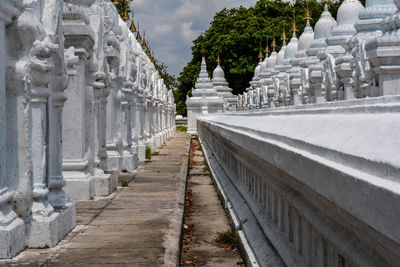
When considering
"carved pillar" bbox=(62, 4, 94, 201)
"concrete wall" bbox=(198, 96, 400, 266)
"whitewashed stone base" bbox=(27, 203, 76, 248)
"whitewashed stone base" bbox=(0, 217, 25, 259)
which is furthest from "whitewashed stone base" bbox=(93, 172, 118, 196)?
"concrete wall" bbox=(198, 96, 400, 266)

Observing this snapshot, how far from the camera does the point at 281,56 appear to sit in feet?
94.3

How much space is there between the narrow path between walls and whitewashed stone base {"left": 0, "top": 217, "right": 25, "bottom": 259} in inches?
67.6

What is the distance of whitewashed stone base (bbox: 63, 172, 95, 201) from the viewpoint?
7.88 m

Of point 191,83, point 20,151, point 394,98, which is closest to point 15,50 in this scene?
point 20,151

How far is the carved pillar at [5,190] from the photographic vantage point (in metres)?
4.62

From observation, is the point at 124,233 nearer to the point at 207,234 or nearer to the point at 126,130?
the point at 207,234

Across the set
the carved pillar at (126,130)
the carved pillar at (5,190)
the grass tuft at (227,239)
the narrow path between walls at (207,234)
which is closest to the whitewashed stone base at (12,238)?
the carved pillar at (5,190)

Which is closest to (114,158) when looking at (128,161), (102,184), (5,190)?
(128,161)

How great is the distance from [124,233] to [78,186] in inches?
83.5

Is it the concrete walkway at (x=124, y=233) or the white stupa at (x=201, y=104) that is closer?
the concrete walkway at (x=124, y=233)

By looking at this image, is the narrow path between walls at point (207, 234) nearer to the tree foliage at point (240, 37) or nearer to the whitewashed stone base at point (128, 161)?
the whitewashed stone base at point (128, 161)

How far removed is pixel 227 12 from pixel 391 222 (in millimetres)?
60828

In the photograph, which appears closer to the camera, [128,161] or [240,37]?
[128,161]

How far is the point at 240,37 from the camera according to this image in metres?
56.1
